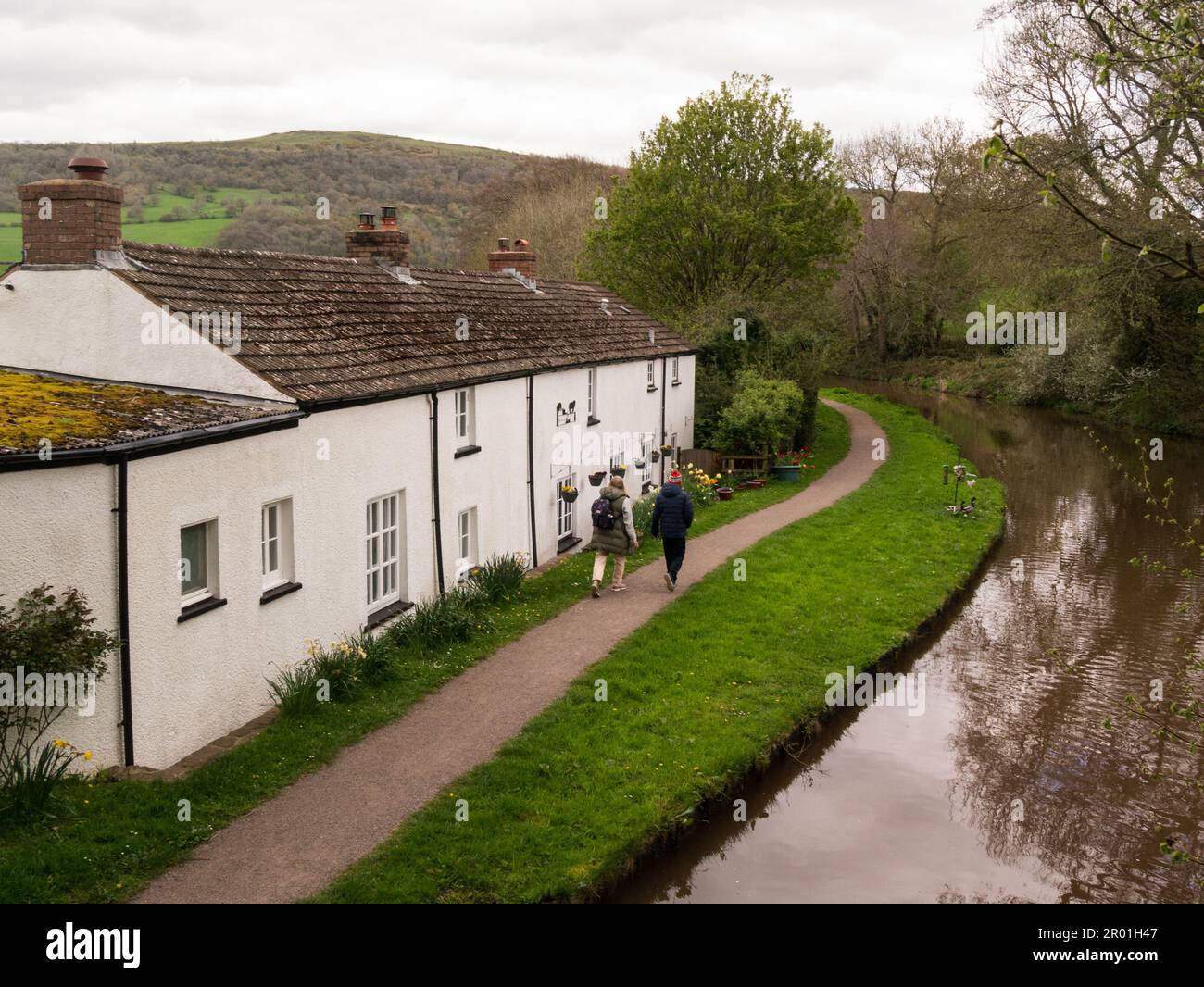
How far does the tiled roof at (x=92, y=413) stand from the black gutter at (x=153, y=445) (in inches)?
3.0

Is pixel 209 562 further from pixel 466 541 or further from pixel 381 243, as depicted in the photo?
pixel 381 243

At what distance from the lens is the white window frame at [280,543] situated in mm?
12195

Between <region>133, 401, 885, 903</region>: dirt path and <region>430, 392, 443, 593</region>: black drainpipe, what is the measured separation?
1892mm

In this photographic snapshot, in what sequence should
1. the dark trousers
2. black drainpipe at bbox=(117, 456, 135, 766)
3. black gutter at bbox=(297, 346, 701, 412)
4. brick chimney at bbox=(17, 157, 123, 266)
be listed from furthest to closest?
the dark trousers → black gutter at bbox=(297, 346, 701, 412) → brick chimney at bbox=(17, 157, 123, 266) → black drainpipe at bbox=(117, 456, 135, 766)

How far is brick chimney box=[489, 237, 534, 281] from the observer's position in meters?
26.0

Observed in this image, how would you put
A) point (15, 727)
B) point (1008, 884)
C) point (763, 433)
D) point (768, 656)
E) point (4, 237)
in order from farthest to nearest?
point (4, 237)
point (763, 433)
point (768, 656)
point (1008, 884)
point (15, 727)

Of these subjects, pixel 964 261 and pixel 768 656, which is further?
pixel 964 261

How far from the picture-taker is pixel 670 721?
12.3 meters

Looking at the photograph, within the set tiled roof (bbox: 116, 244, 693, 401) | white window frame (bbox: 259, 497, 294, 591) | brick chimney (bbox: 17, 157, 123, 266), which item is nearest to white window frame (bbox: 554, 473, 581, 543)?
tiled roof (bbox: 116, 244, 693, 401)

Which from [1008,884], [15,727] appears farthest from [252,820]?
[1008,884]

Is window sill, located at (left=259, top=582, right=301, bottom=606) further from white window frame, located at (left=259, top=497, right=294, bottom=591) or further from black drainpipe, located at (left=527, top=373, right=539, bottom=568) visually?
black drainpipe, located at (left=527, top=373, right=539, bottom=568)
